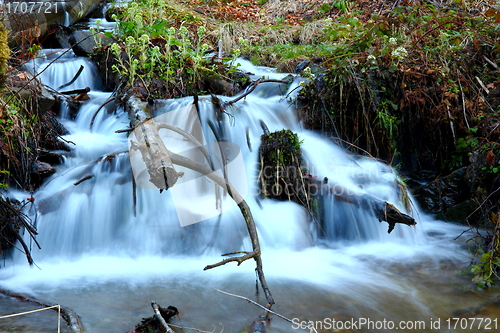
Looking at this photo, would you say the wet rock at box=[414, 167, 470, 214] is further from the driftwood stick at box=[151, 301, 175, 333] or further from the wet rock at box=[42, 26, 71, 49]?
the wet rock at box=[42, 26, 71, 49]

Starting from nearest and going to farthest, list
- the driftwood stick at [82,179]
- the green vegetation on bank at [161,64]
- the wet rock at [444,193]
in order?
1. the driftwood stick at [82,179]
2. the wet rock at [444,193]
3. the green vegetation on bank at [161,64]

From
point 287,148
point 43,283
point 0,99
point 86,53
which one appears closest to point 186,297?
point 43,283

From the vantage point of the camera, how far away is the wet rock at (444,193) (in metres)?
4.59

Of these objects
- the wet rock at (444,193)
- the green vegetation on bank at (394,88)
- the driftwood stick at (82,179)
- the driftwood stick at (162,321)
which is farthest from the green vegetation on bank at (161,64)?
the driftwood stick at (162,321)

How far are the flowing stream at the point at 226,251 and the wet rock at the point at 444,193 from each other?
24 cm

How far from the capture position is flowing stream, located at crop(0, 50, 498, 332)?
9.30 feet

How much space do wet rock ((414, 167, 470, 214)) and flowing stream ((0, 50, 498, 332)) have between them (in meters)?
0.24

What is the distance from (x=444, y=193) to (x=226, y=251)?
2.61 metres

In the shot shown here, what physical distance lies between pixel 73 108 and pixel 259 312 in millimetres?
3886

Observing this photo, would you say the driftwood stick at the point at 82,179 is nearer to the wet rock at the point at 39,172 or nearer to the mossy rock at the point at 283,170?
the wet rock at the point at 39,172

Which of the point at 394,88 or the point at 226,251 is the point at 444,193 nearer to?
the point at 394,88

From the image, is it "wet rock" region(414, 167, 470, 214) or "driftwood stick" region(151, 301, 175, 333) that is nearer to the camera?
"driftwood stick" region(151, 301, 175, 333)

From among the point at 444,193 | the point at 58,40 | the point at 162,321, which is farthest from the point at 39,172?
the point at 444,193

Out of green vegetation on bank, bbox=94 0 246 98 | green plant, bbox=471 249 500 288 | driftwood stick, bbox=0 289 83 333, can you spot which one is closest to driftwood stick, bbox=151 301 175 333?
driftwood stick, bbox=0 289 83 333
